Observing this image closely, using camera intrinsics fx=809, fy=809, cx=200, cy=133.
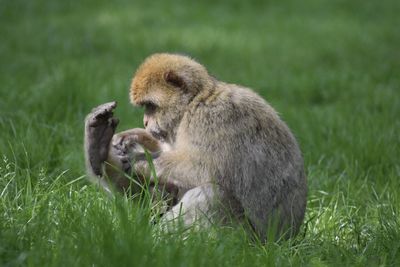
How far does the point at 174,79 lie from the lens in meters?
4.81

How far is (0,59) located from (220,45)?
11.5 feet

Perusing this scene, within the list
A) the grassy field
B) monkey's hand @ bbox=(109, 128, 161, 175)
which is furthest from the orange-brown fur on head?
the grassy field

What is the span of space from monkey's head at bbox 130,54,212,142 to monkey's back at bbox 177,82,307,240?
0.18 metres

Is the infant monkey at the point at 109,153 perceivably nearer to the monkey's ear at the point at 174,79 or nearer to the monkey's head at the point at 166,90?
the monkey's head at the point at 166,90

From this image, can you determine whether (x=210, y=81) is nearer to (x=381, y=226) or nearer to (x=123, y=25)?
(x=381, y=226)

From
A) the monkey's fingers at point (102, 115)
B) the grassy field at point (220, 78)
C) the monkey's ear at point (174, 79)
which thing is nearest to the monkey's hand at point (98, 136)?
the monkey's fingers at point (102, 115)

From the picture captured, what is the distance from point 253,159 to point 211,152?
236 millimetres

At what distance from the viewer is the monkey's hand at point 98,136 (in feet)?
15.3

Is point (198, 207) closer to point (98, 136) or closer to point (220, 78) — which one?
point (98, 136)

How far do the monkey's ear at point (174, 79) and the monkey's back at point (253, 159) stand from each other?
254mm

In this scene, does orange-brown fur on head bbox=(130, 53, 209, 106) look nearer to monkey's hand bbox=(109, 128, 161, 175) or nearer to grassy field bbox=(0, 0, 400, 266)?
monkey's hand bbox=(109, 128, 161, 175)

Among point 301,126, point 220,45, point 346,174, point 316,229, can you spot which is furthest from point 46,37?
point 316,229

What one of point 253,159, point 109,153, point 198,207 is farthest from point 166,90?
point 198,207

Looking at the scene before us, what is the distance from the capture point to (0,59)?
943cm
